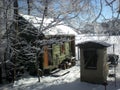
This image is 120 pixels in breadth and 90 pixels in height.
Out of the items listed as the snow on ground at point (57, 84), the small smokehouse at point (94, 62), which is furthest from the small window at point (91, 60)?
the snow on ground at point (57, 84)

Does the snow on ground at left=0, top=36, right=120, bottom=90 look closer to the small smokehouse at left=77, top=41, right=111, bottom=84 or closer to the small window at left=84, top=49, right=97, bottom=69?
the small smokehouse at left=77, top=41, right=111, bottom=84

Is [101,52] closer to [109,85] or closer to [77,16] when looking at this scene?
[109,85]

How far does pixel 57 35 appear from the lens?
48.3ft

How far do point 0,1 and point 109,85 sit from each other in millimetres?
6298

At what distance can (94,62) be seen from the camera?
37.7 ft

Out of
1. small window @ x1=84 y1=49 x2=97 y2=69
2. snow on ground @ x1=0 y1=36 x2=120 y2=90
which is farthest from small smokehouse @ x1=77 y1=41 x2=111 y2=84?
snow on ground @ x1=0 y1=36 x2=120 y2=90

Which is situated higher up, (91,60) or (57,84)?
(91,60)

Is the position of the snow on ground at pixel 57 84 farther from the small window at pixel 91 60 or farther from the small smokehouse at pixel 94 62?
the small window at pixel 91 60

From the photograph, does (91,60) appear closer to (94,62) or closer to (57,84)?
(94,62)

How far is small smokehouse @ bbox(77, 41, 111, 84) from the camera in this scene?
11.2 metres

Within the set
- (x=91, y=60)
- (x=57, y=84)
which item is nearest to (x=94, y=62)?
(x=91, y=60)

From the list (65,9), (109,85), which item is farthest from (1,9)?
(109,85)

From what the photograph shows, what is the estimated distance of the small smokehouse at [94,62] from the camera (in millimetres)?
11234

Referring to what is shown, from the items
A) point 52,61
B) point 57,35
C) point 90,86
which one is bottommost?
point 90,86
